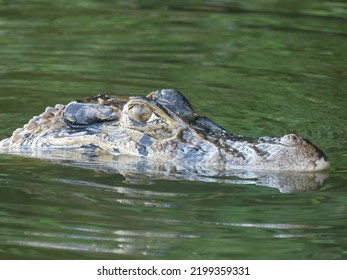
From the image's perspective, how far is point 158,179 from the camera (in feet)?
26.2

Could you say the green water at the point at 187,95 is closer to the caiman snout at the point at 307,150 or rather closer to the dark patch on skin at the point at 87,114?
the caiman snout at the point at 307,150

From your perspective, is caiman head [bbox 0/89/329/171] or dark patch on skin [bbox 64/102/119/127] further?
dark patch on skin [bbox 64/102/119/127]

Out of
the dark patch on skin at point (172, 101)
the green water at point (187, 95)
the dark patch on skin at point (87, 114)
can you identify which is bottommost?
the green water at point (187, 95)

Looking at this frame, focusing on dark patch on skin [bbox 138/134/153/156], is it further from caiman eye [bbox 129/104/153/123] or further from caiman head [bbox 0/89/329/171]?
caiman eye [bbox 129/104/153/123]

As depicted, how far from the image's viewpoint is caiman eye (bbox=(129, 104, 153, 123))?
27.6 feet

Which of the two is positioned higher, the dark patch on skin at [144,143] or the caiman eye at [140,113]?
the caiman eye at [140,113]

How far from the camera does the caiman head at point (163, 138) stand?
8.05 metres

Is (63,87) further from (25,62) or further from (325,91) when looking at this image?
(325,91)

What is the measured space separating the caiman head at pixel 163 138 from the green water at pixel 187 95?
313 millimetres

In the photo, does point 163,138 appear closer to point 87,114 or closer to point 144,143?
point 144,143

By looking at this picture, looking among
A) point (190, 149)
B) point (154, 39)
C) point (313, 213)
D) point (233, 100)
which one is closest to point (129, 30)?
point (154, 39)

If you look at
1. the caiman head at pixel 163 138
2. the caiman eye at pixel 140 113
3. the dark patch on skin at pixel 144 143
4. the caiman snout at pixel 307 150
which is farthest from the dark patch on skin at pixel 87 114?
the caiman snout at pixel 307 150

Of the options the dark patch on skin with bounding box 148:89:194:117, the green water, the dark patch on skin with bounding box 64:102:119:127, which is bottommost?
the green water

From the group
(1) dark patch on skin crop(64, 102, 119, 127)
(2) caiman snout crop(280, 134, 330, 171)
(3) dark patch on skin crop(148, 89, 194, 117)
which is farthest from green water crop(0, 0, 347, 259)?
(3) dark patch on skin crop(148, 89, 194, 117)
